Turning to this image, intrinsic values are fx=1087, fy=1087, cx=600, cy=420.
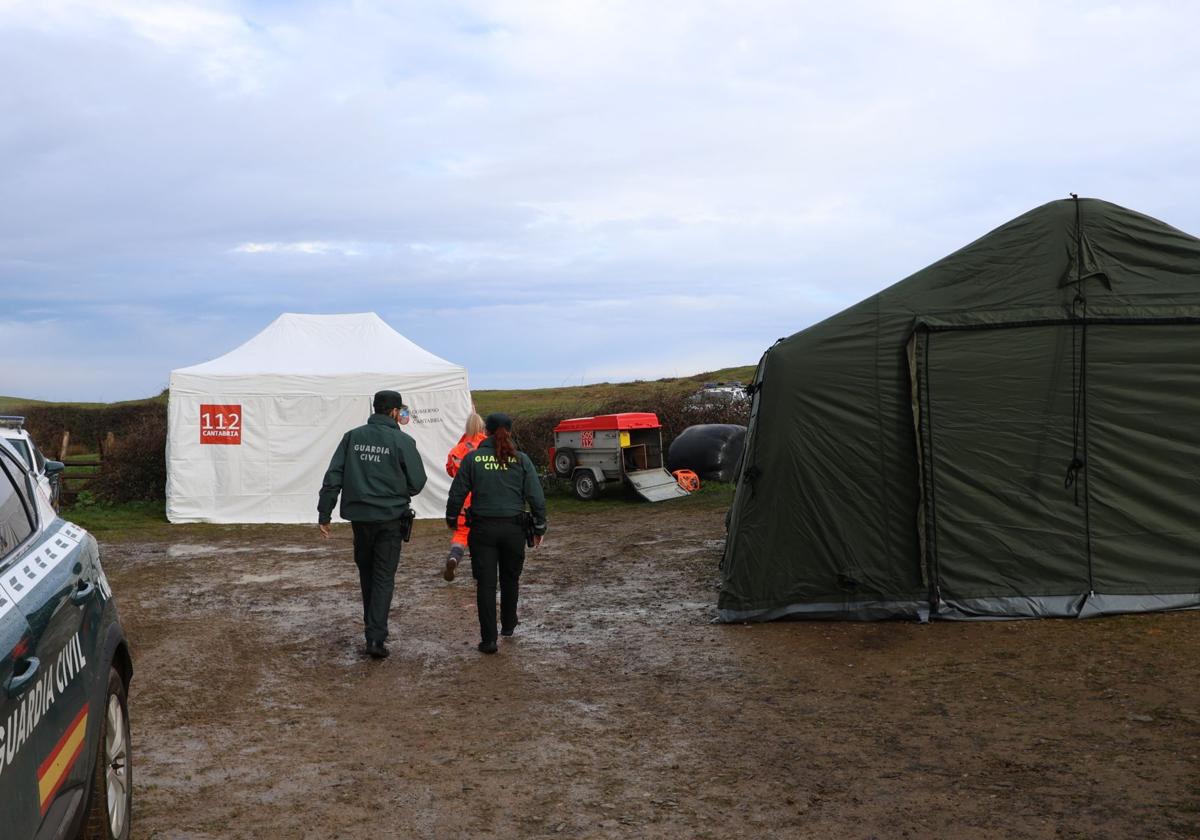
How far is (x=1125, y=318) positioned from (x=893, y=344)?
5.73ft

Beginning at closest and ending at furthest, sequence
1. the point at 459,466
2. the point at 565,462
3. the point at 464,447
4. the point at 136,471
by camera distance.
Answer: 1. the point at 459,466
2. the point at 464,447
3. the point at 565,462
4. the point at 136,471

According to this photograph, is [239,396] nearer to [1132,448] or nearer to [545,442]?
[545,442]

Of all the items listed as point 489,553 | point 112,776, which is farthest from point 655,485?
point 112,776

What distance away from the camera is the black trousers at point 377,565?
7.96 m

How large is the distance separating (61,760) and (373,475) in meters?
4.85

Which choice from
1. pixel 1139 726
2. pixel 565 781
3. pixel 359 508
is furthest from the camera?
pixel 359 508

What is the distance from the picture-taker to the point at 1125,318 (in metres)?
8.39

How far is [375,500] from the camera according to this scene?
794 cm

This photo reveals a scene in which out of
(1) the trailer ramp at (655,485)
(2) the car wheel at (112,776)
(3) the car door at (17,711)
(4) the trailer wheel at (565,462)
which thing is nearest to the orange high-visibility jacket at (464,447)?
(2) the car wheel at (112,776)

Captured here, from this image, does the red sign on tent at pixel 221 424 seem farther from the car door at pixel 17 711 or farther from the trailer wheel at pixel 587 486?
the car door at pixel 17 711

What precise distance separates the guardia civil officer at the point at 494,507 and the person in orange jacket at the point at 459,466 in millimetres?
270

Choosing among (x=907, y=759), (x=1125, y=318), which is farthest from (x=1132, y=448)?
(x=907, y=759)

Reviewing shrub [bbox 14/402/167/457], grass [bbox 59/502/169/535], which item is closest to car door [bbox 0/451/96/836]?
grass [bbox 59/502/169/535]

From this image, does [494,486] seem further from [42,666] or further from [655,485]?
[655,485]
